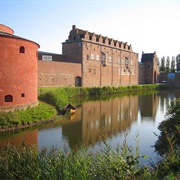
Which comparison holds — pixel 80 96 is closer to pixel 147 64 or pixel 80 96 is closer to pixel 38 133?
pixel 38 133

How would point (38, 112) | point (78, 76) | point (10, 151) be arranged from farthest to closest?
1. point (78, 76)
2. point (38, 112)
3. point (10, 151)

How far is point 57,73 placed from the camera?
28359 millimetres

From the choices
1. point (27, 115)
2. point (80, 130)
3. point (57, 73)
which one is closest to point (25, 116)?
point (27, 115)

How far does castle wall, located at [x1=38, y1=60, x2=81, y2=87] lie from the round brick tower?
10.8 m

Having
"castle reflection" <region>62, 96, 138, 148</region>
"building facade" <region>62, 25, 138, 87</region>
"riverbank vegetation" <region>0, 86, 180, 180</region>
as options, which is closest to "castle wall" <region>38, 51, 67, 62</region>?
"building facade" <region>62, 25, 138, 87</region>

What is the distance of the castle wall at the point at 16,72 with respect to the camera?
1333 centimetres

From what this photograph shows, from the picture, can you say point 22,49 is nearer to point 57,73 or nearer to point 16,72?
point 16,72

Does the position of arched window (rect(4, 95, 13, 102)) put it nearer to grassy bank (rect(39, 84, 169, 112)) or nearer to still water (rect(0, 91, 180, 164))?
still water (rect(0, 91, 180, 164))

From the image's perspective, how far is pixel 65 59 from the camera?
111 ft

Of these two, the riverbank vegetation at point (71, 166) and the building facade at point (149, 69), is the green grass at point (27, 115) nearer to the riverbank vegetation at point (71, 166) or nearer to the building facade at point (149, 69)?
the riverbank vegetation at point (71, 166)

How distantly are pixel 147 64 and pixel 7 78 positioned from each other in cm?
4380

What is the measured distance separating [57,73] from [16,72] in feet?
47.3

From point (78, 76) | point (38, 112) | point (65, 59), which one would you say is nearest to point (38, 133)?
point (38, 112)

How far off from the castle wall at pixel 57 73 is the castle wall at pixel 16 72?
35.4 ft
